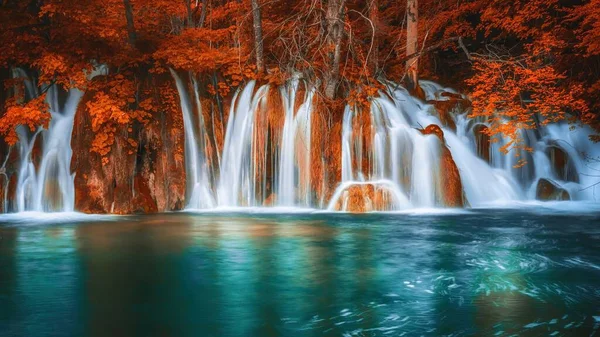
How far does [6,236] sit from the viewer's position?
11.4 meters

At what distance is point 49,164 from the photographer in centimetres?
1603

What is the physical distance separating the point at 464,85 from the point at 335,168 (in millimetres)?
9124

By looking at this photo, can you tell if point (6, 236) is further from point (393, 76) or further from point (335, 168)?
point (393, 76)

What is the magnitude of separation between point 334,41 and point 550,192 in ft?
23.9

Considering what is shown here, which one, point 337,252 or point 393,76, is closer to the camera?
point 337,252

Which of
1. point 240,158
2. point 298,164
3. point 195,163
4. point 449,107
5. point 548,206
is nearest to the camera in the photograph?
point 548,206

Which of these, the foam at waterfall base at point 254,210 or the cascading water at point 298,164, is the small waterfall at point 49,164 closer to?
the cascading water at point 298,164

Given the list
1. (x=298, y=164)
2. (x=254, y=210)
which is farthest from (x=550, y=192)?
(x=254, y=210)

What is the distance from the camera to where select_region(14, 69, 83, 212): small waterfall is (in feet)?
51.3

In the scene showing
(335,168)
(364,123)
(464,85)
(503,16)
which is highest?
(503,16)

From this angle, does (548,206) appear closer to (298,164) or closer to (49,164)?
(298,164)

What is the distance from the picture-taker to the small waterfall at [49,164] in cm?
1564

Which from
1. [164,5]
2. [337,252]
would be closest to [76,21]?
[164,5]

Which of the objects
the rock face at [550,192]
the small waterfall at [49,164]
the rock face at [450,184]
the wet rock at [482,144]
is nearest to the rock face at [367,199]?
the rock face at [450,184]
